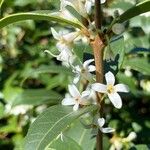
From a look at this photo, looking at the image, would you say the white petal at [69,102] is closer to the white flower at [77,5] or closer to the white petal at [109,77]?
the white petal at [109,77]

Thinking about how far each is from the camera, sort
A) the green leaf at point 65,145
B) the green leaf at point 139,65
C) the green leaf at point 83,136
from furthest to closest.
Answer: the green leaf at point 139,65 → the green leaf at point 83,136 → the green leaf at point 65,145

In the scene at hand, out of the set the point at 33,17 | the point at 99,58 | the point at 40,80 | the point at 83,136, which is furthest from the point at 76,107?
the point at 40,80

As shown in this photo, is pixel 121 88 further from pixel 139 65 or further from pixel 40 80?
pixel 40 80

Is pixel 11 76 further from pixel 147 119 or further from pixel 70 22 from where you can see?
pixel 70 22

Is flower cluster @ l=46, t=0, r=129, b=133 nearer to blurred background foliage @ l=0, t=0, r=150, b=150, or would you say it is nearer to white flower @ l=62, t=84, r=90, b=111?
white flower @ l=62, t=84, r=90, b=111

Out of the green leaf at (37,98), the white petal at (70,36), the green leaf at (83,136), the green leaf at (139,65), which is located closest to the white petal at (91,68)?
the white petal at (70,36)

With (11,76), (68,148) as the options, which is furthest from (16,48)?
(68,148)
